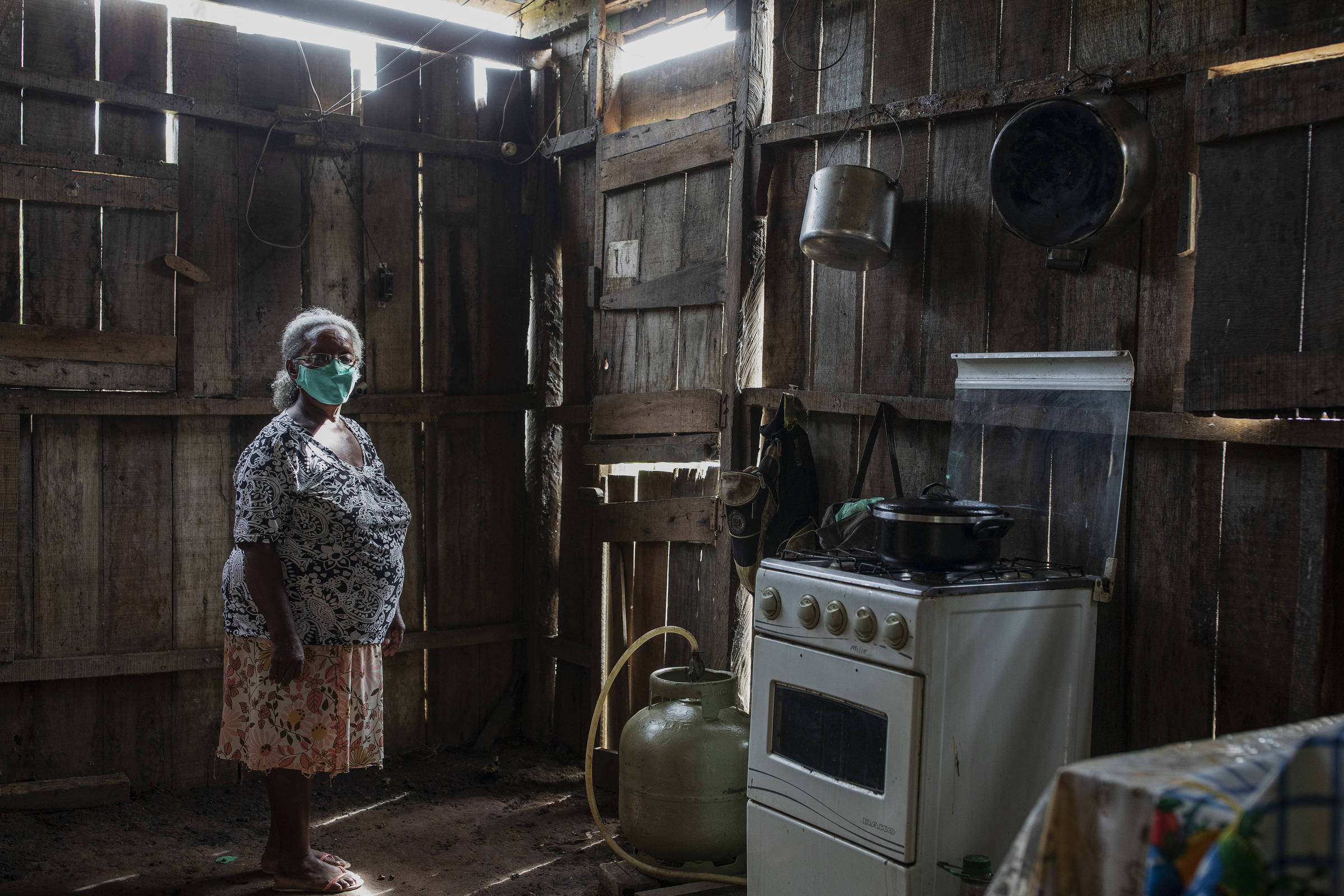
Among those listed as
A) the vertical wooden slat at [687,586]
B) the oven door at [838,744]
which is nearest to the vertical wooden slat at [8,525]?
the vertical wooden slat at [687,586]

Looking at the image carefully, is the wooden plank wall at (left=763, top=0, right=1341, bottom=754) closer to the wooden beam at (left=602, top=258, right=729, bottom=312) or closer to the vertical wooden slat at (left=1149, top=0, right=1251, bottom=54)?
the vertical wooden slat at (left=1149, top=0, right=1251, bottom=54)

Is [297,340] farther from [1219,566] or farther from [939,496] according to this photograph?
[1219,566]

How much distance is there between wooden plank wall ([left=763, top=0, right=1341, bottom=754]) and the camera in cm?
234

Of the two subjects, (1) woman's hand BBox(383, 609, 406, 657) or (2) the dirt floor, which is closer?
(2) the dirt floor

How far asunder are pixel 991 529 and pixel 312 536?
6.41ft

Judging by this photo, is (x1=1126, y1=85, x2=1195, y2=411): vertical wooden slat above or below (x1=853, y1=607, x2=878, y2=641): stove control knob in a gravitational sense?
above

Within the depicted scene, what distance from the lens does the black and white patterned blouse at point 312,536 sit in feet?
10.0

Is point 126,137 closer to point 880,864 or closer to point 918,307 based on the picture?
point 918,307

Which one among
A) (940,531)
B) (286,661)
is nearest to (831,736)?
(940,531)

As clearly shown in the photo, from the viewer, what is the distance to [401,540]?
133 inches

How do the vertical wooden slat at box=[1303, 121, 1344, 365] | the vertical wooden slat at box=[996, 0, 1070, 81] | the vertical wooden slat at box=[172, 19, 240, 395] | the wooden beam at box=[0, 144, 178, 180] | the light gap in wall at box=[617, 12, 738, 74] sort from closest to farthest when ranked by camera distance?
the vertical wooden slat at box=[1303, 121, 1344, 365] → the vertical wooden slat at box=[996, 0, 1070, 81] → the wooden beam at box=[0, 144, 178, 180] → the light gap in wall at box=[617, 12, 738, 74] → the vertical wooden slat at box=[172, 19, 240, 395]

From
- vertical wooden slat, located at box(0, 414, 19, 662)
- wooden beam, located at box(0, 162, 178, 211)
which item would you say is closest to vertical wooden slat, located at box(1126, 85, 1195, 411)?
wooden beam, located at box(0, 162, 178, 211)

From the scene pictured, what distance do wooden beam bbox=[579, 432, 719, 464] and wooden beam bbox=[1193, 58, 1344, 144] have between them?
204cm

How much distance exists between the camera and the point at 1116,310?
2.75 metres
